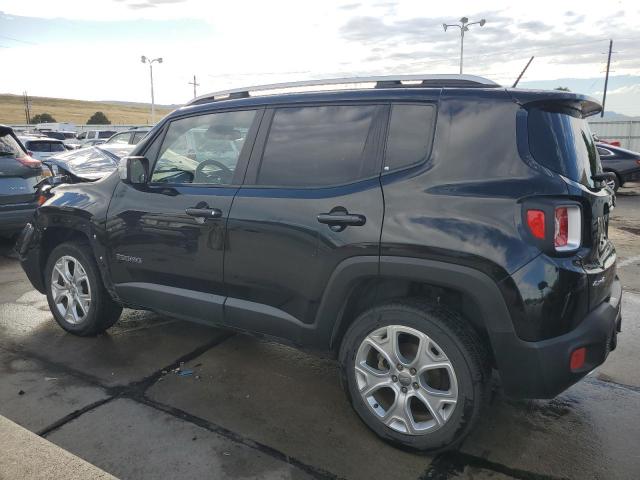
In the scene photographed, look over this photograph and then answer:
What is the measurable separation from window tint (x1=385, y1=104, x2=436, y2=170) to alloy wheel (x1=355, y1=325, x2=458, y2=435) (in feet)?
2.83

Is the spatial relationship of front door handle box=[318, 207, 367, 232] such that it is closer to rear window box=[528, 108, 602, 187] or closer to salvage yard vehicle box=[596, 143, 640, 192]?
rear window box=[528, 108, 602, 187]

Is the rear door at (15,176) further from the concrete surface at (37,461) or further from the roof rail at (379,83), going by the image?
the concrete surface at (37,461)

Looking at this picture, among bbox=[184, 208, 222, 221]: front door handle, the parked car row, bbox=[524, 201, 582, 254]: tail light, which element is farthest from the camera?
the parked car row

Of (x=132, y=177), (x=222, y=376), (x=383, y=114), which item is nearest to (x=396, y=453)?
(x=222, y=376)

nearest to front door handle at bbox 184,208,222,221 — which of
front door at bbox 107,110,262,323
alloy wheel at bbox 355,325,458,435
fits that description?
front door at bbox 107,110,262,323

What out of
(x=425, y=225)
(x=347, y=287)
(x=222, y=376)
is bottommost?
(x=222, y=376)

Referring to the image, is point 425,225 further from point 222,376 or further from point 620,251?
point 620,251

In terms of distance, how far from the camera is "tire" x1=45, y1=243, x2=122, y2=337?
419 centimetres

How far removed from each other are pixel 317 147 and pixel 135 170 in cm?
140

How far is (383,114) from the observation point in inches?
114

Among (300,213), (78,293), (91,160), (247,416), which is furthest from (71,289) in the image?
(91,160)

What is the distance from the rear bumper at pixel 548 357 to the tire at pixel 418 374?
0.44ft

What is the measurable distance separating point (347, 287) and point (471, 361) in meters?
0.72

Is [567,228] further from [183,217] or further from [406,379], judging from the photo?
[183,217]
